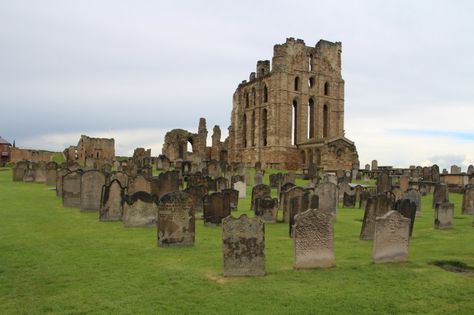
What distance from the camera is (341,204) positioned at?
2000 centimetres

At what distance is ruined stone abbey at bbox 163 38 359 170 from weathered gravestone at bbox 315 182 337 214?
107 feet

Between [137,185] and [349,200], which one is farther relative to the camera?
[349,200]

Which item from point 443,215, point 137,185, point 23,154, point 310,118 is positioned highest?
point 310,118

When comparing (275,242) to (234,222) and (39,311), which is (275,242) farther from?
(39,311)

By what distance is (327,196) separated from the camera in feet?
49.1

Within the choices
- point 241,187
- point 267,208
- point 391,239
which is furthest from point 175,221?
point 241,187

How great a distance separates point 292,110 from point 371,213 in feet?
141

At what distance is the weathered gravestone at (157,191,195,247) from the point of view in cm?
980

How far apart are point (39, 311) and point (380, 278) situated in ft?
16.9

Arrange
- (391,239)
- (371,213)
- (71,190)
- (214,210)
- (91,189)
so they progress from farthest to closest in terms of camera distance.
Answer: (71,190), (91,189), (214,210), (371,213), (391,239)

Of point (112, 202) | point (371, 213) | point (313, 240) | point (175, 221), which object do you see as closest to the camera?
point (313, 240)

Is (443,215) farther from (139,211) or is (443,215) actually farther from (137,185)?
(137,185)

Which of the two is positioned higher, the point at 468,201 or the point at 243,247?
the point at 468,201

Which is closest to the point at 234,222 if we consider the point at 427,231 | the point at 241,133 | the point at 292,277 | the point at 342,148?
the point at 292,277
